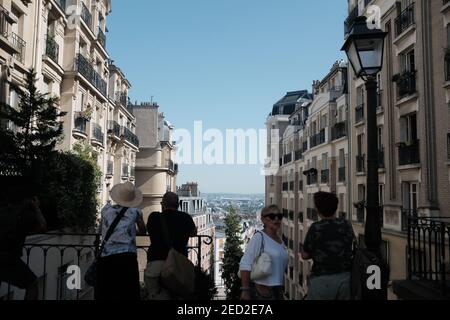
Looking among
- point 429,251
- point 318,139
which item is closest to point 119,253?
point 429,251

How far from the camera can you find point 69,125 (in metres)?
20.3

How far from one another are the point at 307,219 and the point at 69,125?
21.8 m

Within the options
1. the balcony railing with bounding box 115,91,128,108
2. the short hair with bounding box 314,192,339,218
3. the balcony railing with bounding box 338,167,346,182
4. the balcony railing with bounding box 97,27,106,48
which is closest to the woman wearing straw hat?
the short hair with bounding box 314,192,339,218

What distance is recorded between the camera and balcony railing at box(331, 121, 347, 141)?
87.5 ft

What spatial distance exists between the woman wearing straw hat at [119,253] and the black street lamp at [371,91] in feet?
9.66

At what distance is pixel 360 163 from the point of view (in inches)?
944

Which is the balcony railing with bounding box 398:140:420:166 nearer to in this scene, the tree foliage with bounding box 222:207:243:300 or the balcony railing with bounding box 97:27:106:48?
the balcony railing with bounding box 97:27:106:48

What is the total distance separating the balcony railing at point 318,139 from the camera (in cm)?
3103

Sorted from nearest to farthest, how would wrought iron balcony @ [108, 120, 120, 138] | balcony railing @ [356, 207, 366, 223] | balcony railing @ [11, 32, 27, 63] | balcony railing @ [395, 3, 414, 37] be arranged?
balcony railing @ [11, 32, 27, 63] → balcony railing @ [395, 3, 414, 37] → balcony railing @ [356, 207, 366, 223] → wrought iron balcony @ [108, 120, 120, 138]

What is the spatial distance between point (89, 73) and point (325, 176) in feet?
60.7

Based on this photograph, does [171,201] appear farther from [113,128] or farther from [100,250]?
[113,128]

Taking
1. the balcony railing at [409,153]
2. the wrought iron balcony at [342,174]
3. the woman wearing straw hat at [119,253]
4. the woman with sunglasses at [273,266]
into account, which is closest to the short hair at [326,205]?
the woman with sunglasses at [273,266]

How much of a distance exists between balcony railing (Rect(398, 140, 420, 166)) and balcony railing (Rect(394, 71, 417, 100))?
231 centimetres
